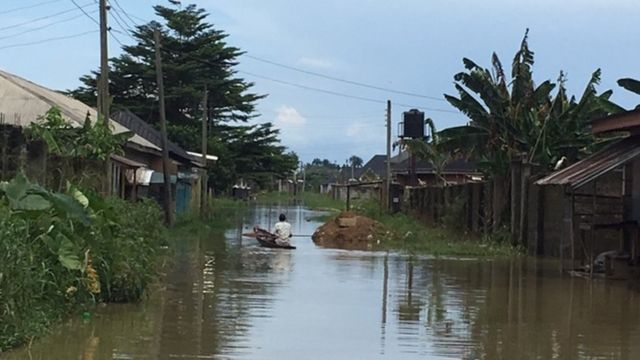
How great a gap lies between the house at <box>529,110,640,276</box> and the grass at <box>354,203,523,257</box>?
1349 mm

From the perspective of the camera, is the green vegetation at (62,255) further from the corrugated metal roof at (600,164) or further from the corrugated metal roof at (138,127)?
the corrugated metal roof at (138,127)

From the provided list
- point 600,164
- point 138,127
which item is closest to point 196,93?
point 138,127

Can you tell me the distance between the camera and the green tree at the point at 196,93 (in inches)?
2260

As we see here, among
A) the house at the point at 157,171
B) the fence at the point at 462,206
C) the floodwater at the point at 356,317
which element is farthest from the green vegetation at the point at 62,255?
the fence at the point at 462,206

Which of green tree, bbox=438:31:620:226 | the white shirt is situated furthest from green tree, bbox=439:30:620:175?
the white shirt

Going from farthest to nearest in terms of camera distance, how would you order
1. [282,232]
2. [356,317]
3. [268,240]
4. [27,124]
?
1. [268,240]
2. [282,232]
3. [27,124]
4. [356,317]

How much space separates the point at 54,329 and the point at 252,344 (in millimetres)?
2348

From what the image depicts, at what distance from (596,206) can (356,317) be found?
1367 centimetres

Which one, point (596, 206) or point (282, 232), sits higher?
point (596, 206)

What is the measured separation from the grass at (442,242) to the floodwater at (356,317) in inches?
216

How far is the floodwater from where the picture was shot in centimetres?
1075

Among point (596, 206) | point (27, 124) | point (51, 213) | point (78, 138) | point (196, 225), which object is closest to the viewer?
point (51, 213)

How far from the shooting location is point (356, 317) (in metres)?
13.6

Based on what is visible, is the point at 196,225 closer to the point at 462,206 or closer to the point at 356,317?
the point at 462,206
